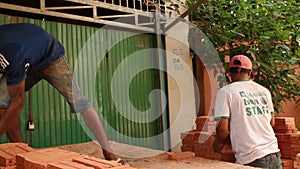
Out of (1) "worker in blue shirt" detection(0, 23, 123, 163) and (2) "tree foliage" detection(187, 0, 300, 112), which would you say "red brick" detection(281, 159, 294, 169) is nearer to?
(2) "tree foliage" detection(187, 0, 300, 112)

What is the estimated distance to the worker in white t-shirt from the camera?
3432 millimetres

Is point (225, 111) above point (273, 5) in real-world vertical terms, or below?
below

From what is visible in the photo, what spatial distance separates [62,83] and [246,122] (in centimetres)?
196

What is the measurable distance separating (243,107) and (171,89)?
11.2 feet

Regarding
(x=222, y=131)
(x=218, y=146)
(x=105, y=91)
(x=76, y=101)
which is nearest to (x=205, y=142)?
(x=218, y=146)

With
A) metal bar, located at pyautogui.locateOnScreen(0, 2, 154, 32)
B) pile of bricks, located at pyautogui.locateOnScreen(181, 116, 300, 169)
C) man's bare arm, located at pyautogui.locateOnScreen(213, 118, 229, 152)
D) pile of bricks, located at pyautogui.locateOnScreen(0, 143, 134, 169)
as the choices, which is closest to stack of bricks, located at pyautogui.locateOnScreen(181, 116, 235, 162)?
pile of bricks, located at pyautogui.locateOnScreen(181, 116, 300, 169)

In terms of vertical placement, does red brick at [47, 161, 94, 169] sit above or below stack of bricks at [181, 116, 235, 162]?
above

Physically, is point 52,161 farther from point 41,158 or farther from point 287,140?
point 287,140

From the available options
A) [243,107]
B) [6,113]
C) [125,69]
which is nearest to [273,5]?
[125,69]

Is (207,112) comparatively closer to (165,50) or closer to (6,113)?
(165,50)

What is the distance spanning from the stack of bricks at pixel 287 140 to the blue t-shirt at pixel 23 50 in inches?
118

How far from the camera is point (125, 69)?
6.47 m

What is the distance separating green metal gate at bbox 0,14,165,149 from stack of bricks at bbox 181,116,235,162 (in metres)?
1.72

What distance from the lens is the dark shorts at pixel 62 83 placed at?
3.73 meters
